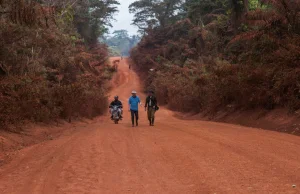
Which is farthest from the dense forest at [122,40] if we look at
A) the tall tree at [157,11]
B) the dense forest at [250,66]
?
the dense forest at [250,66]

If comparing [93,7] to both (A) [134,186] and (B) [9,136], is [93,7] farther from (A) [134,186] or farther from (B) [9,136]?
(A) [134,186]

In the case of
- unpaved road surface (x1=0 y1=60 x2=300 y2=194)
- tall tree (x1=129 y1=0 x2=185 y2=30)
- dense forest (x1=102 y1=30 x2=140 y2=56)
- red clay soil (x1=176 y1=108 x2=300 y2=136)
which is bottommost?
unpaved road surface (x1=0 y1=60 x2=300 y2=194)

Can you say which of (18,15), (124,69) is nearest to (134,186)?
(18,15)

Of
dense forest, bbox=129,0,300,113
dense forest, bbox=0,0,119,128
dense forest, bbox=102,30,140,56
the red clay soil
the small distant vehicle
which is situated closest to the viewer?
dense forest, bbox=0,0,119,128

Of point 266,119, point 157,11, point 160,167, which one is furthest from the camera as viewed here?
point 157,11

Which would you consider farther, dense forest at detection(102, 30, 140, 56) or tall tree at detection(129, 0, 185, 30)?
dense forest at detection(102, 30, 140, 56)

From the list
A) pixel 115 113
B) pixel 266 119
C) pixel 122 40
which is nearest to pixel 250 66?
pixel 266 119

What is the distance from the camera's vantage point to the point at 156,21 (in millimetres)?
74812

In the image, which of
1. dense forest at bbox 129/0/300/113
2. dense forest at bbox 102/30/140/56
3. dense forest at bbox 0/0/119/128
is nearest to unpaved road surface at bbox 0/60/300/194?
dense forest at bbox 0/0/119/128

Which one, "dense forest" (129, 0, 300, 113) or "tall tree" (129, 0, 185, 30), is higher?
"tall tree" (129, 0, 185, 30)

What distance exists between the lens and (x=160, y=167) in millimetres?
7754

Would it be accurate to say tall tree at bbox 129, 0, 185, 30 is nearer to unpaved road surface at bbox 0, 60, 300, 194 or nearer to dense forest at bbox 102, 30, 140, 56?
unpaved road surface at bbox 0, 60, 300, 194

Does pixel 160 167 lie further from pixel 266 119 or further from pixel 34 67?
pixel 34 67

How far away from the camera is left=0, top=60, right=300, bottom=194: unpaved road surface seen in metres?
6.26
